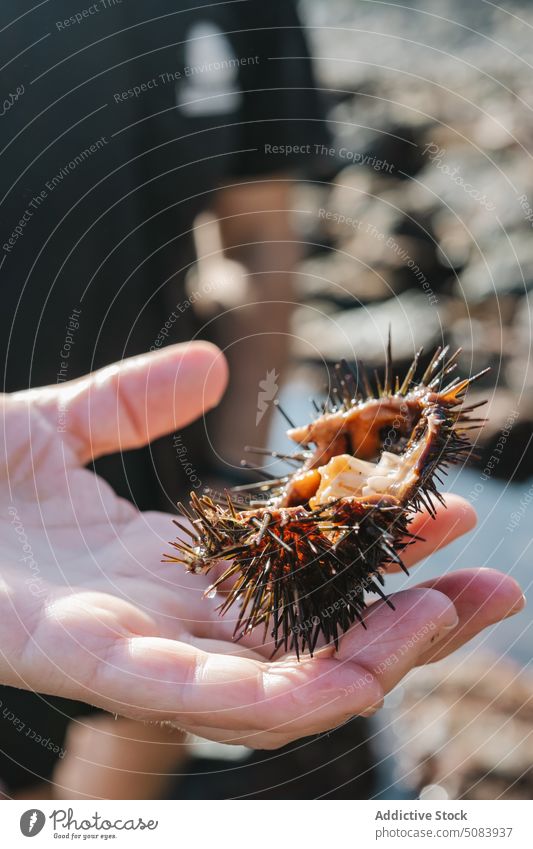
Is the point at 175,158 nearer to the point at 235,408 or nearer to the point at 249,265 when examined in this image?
the point at 249,265

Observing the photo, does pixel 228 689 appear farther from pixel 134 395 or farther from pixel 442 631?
pixel 134 395

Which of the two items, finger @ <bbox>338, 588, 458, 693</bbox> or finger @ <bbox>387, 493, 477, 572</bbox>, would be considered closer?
finger @ <bbox>338, 588, 458, 693</bbox>

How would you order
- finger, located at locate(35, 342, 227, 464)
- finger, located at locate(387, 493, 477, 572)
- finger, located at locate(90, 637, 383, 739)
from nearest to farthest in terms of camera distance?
finger, located at locate(90, 637, 383, 739)
finger, located at locate(387, 493, 477, 572)
finger, located at locate(35, 342, 227, 464)

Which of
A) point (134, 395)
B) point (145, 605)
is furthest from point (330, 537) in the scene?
point (134, 395)

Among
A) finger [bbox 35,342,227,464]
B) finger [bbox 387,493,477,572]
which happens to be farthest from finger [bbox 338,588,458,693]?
finger [bbox 35,342,227,464]

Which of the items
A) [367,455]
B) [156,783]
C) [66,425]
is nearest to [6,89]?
[66,425]

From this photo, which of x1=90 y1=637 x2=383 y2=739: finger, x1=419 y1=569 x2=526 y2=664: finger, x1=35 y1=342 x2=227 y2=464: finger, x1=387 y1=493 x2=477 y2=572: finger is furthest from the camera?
x1=35 y1=342 x2=227 y2=464: finger

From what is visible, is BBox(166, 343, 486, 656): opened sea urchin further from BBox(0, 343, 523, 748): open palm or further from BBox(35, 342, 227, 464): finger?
BBox(35, 342, 227, 464): finger
